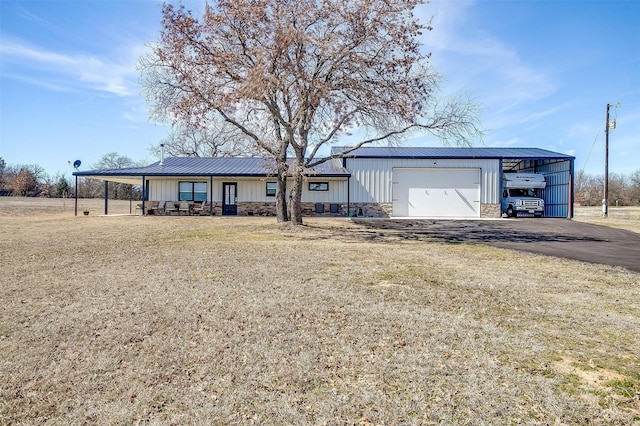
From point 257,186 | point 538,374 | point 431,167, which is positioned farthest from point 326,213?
point 538,374

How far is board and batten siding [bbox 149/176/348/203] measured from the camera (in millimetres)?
24250

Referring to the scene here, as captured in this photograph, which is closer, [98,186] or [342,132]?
[342,132]

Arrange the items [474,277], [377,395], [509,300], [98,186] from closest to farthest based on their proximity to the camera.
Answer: [377,395] → [509,300] → [474,277] → [98,186]

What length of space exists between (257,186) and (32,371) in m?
21.5

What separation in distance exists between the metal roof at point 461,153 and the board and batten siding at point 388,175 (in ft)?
1.03

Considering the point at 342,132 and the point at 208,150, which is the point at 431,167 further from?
the point at 208,150

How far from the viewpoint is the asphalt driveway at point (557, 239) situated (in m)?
9.86

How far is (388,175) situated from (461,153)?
5.25 metres

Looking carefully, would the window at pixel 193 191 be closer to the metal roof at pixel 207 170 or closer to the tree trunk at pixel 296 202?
the metal roof at pixel 207 170

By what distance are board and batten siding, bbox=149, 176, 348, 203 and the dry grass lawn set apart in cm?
1658

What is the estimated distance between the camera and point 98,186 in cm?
5088

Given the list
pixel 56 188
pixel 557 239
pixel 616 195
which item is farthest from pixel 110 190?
pixel 616 195

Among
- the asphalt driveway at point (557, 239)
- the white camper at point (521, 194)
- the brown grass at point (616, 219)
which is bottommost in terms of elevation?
the asphalt driveway at point (557, 239)

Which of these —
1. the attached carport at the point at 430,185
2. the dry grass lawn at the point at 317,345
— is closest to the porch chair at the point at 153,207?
the attached carport at the point at 430,185
